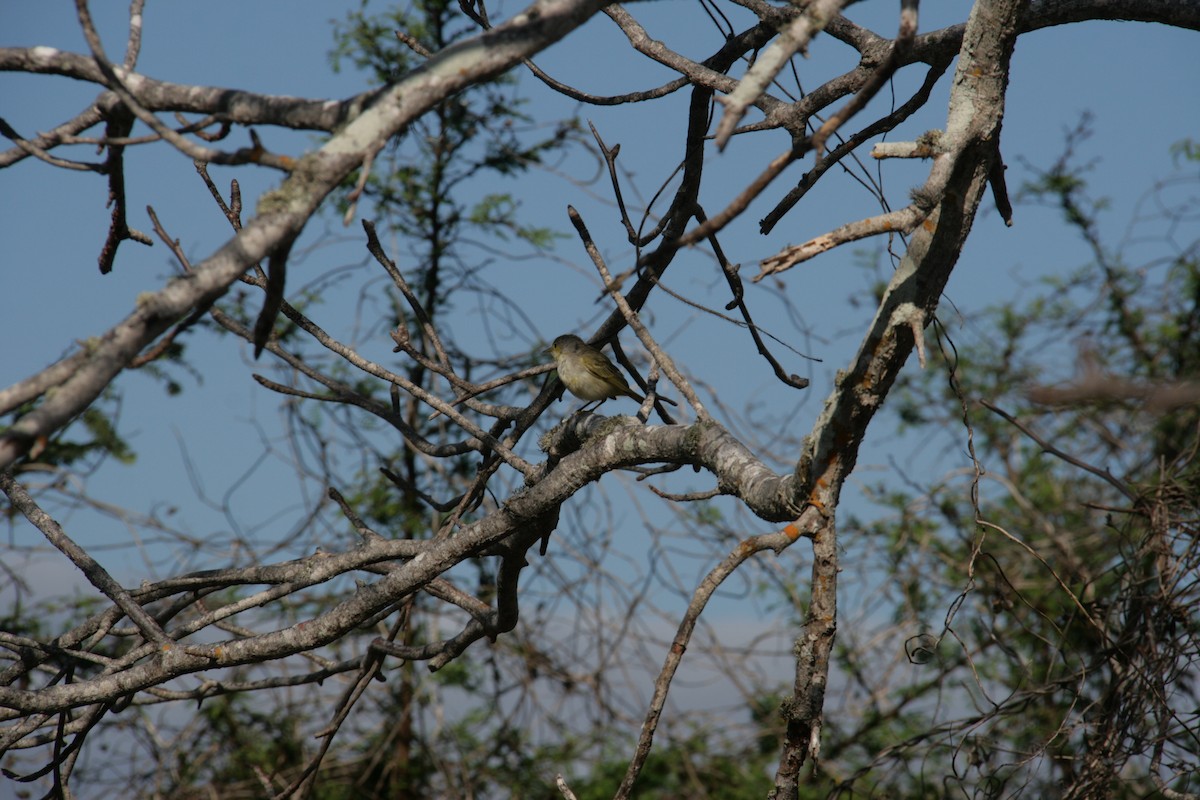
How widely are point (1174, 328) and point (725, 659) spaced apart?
4336 mm

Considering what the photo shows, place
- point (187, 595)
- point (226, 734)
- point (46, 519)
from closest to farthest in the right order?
point (46, 519) < point (187, 595) < point (226, 734)

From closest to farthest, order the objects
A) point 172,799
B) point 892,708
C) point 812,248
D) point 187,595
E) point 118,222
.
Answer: point 812,248 < point 118,222 < point 187,595 < point 172,799 < point 892,708

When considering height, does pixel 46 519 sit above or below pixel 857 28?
below

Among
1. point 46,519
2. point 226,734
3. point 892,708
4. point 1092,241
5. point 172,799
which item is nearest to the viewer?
point 46,519

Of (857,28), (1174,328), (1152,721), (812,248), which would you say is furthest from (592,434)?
(1174,328)

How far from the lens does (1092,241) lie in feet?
27.9

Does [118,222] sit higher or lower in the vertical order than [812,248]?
higher

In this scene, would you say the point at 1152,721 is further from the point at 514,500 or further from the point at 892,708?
the point at 892,708

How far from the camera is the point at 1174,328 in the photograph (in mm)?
7688

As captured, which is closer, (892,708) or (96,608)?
(96,608)

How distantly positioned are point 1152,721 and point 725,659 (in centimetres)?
297

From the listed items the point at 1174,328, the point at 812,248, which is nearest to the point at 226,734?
the point at 812,248

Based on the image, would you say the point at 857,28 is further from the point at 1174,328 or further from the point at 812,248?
the point at 1174,328

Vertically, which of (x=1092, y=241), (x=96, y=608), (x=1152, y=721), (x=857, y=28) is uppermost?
(x=1092, y=241)
